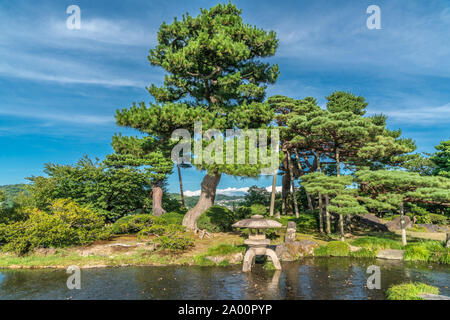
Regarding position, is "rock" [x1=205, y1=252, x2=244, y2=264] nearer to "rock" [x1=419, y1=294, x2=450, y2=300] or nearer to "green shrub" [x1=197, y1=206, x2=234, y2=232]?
"green shrub" [x1=197, y1=206, x2=234, y2=232]

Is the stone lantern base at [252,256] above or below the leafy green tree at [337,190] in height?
below

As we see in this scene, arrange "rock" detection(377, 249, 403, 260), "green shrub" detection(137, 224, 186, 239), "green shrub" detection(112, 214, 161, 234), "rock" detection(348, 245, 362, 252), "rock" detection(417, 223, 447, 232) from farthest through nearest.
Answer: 1. "rock" detection(417, 223, 447, 232)
2. "green shrub" detection(112, 214, 161, 234)
3. "rock" detection(348, 245, 362, 252)
4. "green shrub" detection(137, 224, 186, 239)
5. "rock" detection(377, 249, 403, 260)

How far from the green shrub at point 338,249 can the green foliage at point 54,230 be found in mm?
12749

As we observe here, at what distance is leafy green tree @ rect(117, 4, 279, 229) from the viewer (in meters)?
16.3

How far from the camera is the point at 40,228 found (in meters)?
13.1

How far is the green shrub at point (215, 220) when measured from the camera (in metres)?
18.4

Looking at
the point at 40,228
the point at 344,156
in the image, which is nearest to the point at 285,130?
the point at 344,156

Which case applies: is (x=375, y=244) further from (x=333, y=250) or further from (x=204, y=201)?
(x=204, y=201)

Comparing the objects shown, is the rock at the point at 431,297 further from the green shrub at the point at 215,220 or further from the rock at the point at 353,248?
the green shrub at the point at 215,220

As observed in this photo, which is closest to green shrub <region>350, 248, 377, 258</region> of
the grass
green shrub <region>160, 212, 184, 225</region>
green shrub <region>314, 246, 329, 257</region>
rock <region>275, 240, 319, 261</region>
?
green shrub <region>314, 246, 329, 257</region>

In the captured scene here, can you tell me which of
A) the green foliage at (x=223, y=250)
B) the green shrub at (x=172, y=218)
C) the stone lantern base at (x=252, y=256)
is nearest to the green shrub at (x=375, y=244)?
the stone lantern base at (x=252, y=256)

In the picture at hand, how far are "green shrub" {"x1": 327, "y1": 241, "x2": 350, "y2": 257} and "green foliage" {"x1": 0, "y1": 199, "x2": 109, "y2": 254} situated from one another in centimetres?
1275
